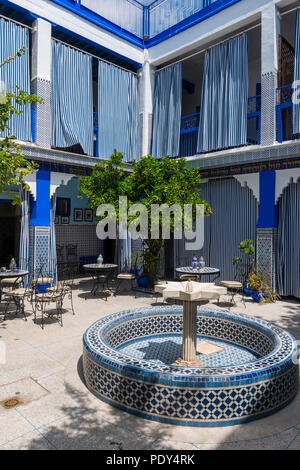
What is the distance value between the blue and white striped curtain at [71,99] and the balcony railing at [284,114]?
18.6 ft

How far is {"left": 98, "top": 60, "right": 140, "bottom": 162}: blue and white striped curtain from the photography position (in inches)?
438

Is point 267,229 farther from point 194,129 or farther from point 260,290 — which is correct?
point 194,129

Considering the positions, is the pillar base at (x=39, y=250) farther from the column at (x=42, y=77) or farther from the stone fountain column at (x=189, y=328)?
the stone fountain column at (x=189, y=328)

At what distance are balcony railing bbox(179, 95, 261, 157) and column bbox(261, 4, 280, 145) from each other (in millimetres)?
639

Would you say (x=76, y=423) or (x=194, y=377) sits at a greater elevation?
(x=194, y=377)

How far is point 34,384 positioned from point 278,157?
26.1 ft

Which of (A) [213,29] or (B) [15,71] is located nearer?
(B) [15,71]

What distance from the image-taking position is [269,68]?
9.23 m

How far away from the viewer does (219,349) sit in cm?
525

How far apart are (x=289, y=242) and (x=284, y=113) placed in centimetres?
359

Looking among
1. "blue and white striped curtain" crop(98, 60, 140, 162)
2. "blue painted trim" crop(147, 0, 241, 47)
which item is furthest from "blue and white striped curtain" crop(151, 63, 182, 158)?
"blue painted trim" crop(147, 0, 241, 47)

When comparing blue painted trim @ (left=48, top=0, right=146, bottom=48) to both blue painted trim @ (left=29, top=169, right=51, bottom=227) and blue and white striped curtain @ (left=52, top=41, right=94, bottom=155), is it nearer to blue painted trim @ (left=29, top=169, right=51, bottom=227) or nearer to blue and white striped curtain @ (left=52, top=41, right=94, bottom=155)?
blue and white striped curtain @ (left=52, top=41, right=94, bottom=155)

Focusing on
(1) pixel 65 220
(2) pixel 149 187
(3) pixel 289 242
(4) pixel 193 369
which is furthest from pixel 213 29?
(4) pixel 193 369
